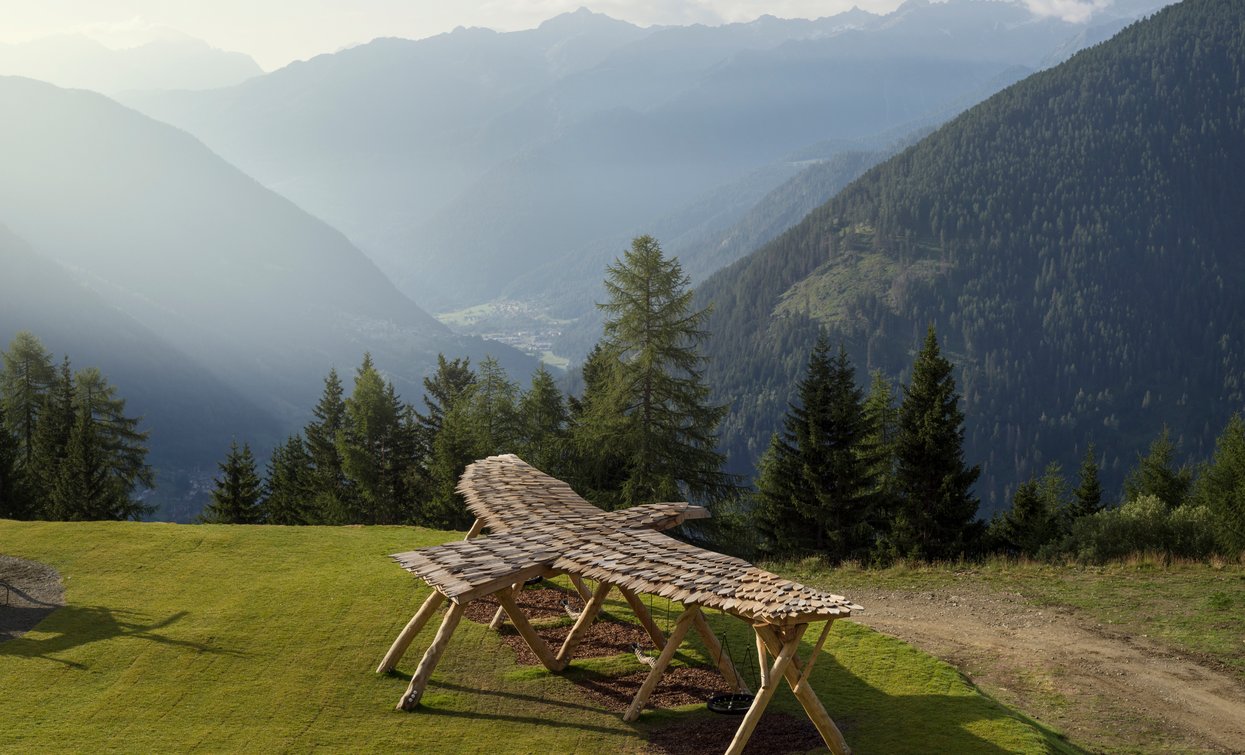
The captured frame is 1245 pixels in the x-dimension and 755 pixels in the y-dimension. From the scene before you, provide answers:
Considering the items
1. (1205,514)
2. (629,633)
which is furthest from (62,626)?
(1205,514)

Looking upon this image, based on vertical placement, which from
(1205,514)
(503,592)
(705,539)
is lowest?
(705,539)

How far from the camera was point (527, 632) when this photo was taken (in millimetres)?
19734

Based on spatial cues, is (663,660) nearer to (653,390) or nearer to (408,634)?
(408,634)

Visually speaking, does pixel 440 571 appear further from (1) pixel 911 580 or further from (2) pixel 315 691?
(1) pixel 911 580

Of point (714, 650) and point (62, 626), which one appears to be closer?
point (714, 650)

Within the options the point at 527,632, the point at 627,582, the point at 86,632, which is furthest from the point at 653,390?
the point at 86,632

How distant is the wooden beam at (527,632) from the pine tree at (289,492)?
4739 cm

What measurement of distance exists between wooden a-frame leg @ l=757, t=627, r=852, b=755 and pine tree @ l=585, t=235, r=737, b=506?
23.4 m

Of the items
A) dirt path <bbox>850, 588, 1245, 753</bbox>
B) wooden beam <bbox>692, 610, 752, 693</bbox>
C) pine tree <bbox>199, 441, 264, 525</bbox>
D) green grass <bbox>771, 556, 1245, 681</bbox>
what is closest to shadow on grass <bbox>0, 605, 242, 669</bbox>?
wooden beam <bbox>692, 610, 752, 693</bbox>

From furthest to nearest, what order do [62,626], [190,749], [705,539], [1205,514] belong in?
[705,539]
[1205,514]
[62,626]
[190,749]

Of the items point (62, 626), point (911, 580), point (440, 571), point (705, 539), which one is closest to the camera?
point (440, 571)

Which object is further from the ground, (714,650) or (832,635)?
(714,650)

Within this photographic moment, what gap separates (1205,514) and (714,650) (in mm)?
27761

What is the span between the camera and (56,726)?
688 inches
